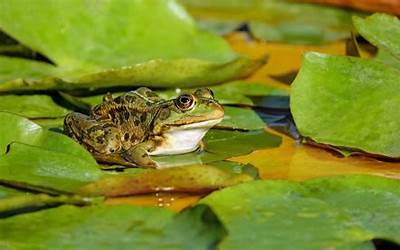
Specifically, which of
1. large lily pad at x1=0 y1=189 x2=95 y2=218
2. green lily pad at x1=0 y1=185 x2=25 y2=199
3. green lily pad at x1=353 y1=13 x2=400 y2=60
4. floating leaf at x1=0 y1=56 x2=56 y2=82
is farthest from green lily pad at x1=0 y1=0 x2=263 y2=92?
large lily pad at x1=0 y1=189 x2=95 y2=218

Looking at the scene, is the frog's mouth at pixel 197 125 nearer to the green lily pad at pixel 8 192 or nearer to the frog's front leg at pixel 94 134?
the frog's front leg at pixel 94 134

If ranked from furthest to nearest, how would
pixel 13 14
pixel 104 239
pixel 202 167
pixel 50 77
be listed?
pixel 13 14
pixel 50 77
pixel 202 167
pixel 104 239

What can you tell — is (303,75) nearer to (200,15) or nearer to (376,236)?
(376,236)

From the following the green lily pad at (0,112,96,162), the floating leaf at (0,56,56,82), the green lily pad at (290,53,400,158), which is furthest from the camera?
the floating leaf at (0,56,56,82)

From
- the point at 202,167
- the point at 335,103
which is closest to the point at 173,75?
the point at 335,103

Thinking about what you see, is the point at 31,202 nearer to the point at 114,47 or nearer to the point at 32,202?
the point at 32,202

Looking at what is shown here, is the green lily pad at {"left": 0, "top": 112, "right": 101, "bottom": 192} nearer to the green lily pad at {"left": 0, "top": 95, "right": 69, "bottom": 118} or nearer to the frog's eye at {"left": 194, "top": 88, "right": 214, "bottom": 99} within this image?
the green lily pad at {"left": 0, "top": 95, "right": 69, "bottom": 118}
